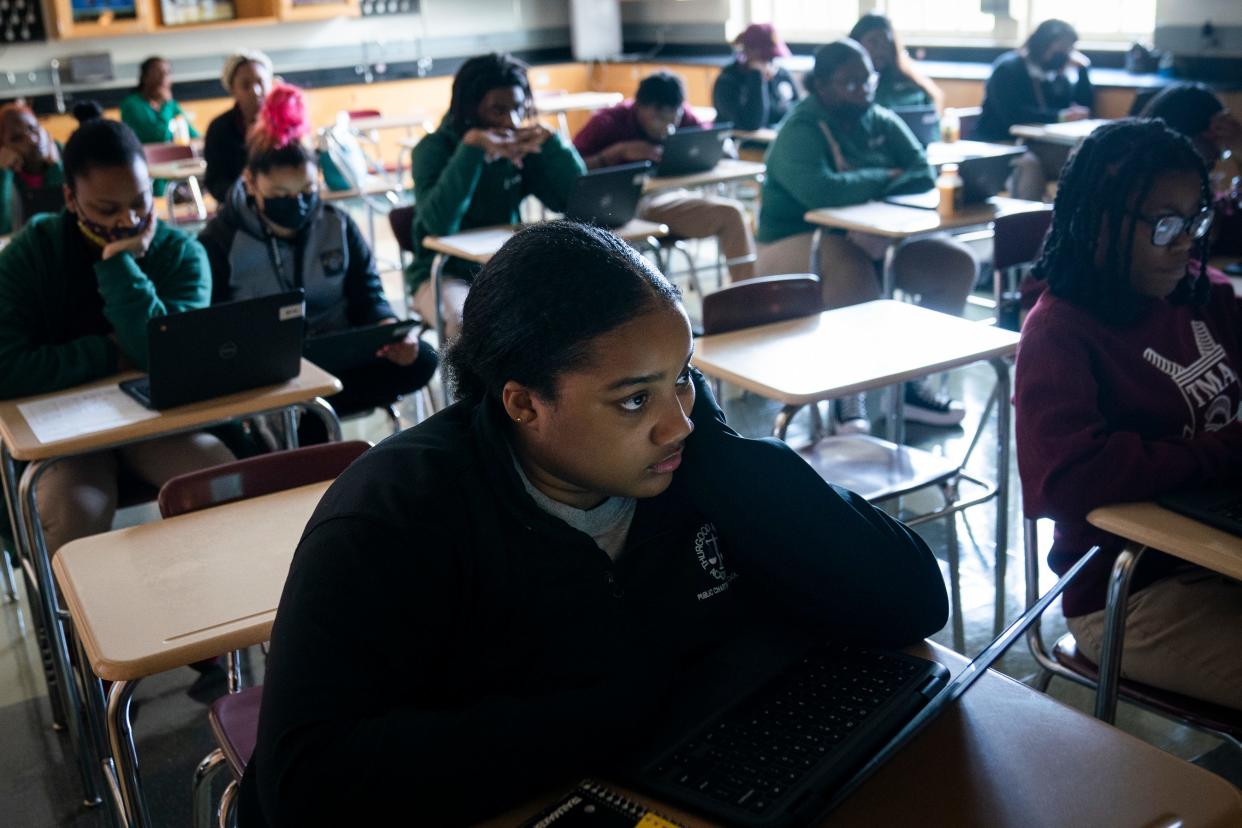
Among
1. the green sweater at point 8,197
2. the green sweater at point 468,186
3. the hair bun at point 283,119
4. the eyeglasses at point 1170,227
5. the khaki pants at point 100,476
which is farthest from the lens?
the green sweater at point 8,197

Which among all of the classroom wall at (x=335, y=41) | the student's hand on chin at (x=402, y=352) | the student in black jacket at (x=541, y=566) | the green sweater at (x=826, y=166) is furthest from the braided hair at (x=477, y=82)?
the classroom wall at (x=335, y=41)

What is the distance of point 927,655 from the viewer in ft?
4.06

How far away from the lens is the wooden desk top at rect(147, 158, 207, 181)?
5656 millimetres

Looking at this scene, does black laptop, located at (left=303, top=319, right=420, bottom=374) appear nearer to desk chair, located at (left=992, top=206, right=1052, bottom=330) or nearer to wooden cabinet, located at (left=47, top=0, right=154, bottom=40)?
desk chair, located at (left=992, top=206, right=1052, bottom=330)

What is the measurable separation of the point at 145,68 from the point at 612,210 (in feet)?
14.0

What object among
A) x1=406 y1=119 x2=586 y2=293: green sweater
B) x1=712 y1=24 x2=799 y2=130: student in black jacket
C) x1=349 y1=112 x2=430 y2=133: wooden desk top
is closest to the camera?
x1=406 y1=119 x2=586 y2=293: green sweater

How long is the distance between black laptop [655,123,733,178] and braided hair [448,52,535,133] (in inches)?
36.1

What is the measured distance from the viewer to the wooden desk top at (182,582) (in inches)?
57.4

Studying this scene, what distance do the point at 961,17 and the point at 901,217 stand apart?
4.72 meters

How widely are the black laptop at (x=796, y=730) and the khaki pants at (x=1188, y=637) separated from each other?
60 centimetres

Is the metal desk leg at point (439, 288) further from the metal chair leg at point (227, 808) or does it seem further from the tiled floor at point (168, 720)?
the metal chair leg at point (227, 808)

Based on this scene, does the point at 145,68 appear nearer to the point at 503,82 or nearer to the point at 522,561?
the point at 503,82

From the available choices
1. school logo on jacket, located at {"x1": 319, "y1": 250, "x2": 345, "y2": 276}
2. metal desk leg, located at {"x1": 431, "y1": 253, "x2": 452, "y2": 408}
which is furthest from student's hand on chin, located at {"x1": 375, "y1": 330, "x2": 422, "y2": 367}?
metal desk leg, located at {"x1": 431, "y1": 253, "x2": 452, "y2": 408}

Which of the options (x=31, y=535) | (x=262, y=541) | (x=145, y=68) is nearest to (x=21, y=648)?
(x=31, y=535)
